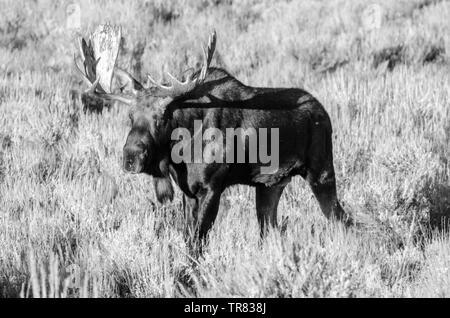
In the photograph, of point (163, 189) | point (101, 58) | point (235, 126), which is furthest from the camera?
point (101, 58)

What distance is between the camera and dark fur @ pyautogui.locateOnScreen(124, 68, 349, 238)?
165 inches

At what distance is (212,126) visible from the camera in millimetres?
4320

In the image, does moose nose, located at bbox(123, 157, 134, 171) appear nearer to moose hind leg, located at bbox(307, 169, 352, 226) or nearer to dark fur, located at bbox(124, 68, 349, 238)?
dark fur, located at bbox(124, 68, 349, 238)

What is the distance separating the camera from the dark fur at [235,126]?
420 centimetres

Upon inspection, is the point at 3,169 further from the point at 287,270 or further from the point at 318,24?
the point at 318,24

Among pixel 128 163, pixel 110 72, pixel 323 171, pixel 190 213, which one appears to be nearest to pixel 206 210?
pixel 190 213

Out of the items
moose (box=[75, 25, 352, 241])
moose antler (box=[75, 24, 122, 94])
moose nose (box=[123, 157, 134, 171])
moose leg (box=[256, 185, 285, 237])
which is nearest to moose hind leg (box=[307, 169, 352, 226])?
moose (box=[75, 25, 352, 241])

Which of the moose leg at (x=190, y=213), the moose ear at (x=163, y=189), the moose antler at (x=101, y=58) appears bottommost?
the moose leg at (x=190, y=213)

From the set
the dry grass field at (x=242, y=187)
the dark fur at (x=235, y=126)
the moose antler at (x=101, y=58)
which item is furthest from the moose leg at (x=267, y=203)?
the moose antler at (x=101, y=58)

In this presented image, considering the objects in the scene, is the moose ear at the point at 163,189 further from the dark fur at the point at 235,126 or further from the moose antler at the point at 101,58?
the moose antler at the point at 101,58

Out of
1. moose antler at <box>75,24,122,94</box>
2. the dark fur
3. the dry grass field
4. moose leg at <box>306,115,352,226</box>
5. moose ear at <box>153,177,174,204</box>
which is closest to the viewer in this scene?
the dry grass field

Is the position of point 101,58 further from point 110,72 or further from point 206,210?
point 206,210

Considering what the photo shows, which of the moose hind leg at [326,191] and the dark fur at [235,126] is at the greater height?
the dark fur at [235,126]

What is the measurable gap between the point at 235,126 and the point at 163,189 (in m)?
0.64
